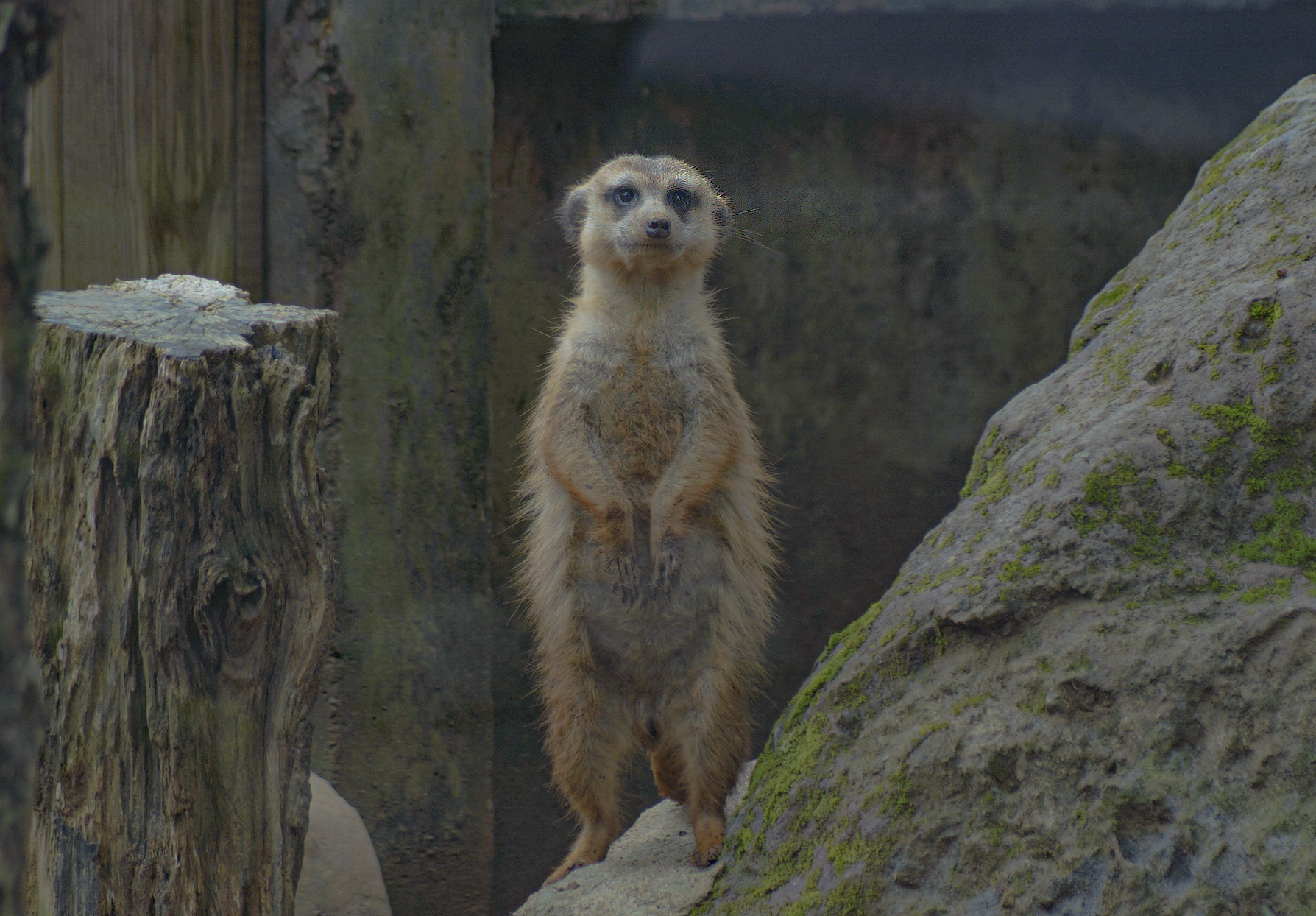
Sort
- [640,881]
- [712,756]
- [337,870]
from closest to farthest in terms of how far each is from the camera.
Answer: [640,881], [712,756], [337,870]

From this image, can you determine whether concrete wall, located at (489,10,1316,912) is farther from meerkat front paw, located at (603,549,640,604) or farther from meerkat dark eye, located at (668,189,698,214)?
meerkat front paw, located at (603,549,640,604)

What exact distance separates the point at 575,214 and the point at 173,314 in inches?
59.1

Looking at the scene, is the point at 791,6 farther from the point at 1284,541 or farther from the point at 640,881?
the point at 640,881

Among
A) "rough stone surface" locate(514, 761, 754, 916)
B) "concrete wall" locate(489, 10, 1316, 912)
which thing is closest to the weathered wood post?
"rough stone surface" locate(514, 761, 754, 916)

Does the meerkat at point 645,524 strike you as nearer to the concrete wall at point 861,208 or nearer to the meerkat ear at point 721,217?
the meerkat ear at point 721,217

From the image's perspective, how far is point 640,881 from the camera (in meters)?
2.78

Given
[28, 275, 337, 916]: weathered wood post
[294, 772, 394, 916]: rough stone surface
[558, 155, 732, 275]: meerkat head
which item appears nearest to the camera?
[28, 275, 337, 916]: weathered wood post

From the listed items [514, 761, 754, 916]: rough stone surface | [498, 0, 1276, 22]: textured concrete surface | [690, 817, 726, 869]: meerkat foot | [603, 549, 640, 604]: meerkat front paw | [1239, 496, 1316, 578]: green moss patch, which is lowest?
[514, 761, 754, 916]: rough stone surface

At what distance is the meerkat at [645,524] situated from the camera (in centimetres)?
303

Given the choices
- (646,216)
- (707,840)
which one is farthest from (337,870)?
(646,216)

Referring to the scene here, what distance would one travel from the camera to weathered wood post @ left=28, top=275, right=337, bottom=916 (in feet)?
6.56

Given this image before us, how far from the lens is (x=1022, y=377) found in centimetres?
437

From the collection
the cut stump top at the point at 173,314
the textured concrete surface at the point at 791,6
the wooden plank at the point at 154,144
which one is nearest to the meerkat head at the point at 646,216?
the textured concrete surface at the point at 791,6

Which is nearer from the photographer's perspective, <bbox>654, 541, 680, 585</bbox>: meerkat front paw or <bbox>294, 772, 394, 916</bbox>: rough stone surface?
<bbox>654, 541, 680, 585</bbox>: meerkat front paw
